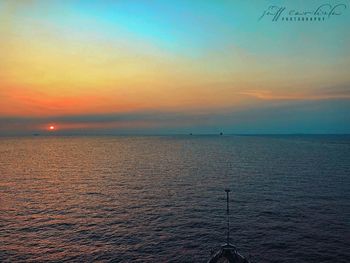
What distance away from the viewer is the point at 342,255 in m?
45.7

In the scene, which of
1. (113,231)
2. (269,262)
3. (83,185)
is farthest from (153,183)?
(269,262)

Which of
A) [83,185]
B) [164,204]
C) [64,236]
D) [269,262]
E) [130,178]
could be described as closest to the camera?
[269,262]

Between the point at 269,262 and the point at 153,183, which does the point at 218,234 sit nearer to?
the point at 269,262

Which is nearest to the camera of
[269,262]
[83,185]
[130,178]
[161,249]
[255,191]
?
[269,262]

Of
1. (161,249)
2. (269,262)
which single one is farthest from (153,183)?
(269,262)

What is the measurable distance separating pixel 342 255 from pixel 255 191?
130ft

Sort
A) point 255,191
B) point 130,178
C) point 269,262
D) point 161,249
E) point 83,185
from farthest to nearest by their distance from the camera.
Answer: point 130,178, point 83,185, point 255,191, point 161,249, point 269,262

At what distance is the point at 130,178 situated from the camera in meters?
109

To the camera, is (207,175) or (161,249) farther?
(207,175)

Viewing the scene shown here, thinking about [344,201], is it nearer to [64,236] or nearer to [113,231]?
[113,231]

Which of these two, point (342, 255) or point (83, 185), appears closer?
point (342, 255)

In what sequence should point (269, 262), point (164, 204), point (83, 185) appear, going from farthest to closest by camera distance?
point (83, 185) < point (164, 204) < point (269, 262)

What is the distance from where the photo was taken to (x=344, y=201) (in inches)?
2921

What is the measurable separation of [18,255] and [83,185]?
52052mm
